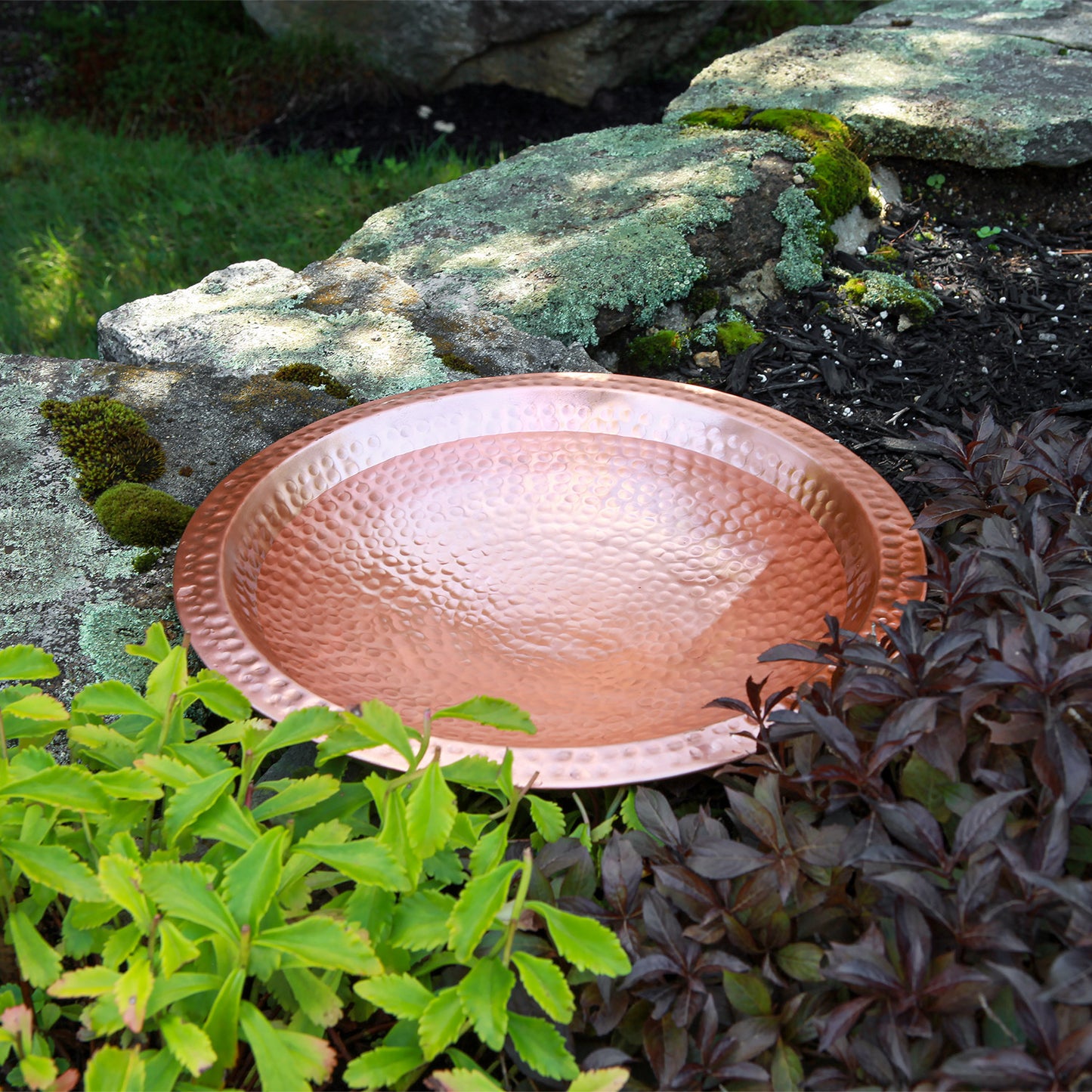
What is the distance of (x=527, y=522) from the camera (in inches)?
69.1

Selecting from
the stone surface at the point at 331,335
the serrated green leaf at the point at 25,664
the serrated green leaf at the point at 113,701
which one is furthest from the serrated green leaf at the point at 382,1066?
the stone surface at the point at 331,335

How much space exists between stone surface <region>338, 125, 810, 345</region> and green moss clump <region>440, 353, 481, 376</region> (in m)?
0.24

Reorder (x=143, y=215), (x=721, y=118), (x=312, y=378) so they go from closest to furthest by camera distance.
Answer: (x=312, y=378) < (x=721, y=118) < (x=143, y=215)

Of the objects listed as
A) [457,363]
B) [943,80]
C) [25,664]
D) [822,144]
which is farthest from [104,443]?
[943,80]

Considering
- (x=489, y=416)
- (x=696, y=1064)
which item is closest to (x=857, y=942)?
(x=696, y=1064)

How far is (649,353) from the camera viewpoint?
2629mm

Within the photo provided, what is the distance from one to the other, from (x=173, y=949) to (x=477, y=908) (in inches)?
11.3

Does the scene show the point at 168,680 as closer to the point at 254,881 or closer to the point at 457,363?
the point at 254,881

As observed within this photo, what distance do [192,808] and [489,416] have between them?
3.33ft

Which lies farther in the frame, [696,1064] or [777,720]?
[777,720]

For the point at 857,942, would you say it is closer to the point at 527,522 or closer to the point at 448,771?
the point at 448,771

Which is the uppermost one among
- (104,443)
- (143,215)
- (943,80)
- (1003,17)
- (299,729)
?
(1003,17)

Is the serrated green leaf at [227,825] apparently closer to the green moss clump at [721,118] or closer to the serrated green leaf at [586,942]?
the serrated green leaf at [586,942]

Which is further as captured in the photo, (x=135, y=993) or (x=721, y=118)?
(x=721, y=118)
